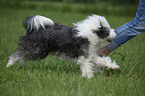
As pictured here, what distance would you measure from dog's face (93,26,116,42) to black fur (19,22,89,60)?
10.8 inches

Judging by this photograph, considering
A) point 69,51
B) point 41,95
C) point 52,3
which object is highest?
point 69,51

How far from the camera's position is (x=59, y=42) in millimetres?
3578

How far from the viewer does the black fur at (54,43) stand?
3.53m

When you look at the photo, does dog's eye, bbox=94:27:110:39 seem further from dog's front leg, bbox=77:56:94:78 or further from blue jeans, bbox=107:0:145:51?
dog's front leg, bbox=77:56:94:78

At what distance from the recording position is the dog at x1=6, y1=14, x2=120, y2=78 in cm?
349

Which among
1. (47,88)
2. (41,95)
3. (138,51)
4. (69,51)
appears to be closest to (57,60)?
(69,51)

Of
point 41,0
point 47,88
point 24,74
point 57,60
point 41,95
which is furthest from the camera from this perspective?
point 41,0

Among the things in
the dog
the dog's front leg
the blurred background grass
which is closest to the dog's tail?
the dog

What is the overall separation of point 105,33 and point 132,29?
0.62 m

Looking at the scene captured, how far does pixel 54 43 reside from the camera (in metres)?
3.61

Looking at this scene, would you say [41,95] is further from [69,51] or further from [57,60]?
[57,60]

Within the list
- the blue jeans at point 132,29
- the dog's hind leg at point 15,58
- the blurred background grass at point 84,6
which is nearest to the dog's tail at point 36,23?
the dog's hind leg at point 15,58

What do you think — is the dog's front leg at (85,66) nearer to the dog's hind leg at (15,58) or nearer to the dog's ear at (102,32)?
the dog's ear at (102,32)

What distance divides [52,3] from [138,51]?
14.1m
